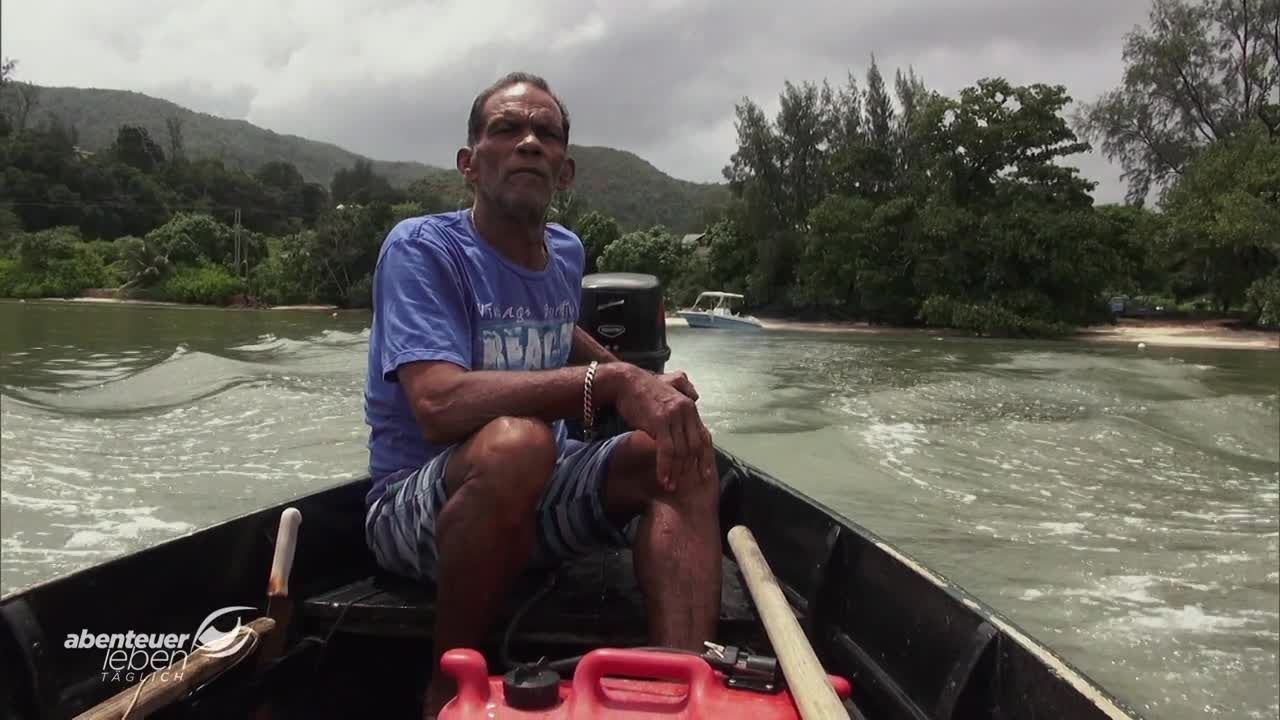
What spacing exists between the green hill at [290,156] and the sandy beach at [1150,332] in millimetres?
79513

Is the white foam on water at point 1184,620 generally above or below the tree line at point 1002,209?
below

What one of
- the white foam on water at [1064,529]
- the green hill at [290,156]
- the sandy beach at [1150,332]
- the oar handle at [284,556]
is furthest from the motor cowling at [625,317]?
the green hill at [290,156]

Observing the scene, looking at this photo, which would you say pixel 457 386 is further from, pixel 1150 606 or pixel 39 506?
pixel 39 506

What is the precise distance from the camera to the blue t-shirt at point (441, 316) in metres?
1.61

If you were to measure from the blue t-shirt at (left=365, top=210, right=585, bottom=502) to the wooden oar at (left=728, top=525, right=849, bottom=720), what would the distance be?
65cm

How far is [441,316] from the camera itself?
5.37ft

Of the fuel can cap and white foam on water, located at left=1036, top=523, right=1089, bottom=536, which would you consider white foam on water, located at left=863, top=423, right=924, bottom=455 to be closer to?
white foam on water, located at left=1036, top=523, right=1089, bottom=536

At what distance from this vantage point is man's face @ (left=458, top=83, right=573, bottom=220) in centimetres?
180

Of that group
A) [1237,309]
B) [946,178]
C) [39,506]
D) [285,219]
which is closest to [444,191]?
[285,219]

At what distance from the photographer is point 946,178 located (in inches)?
1121

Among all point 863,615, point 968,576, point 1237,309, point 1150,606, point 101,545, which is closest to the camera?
point 863,615

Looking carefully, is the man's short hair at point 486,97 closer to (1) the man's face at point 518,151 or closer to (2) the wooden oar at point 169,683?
(1) the man's face at point 518,151

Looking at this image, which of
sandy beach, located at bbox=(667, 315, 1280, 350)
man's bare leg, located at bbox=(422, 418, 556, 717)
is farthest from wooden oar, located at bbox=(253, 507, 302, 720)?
sandy beach, located at bbox=(667, 315, 1280, 350)

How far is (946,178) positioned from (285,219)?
62.1m
